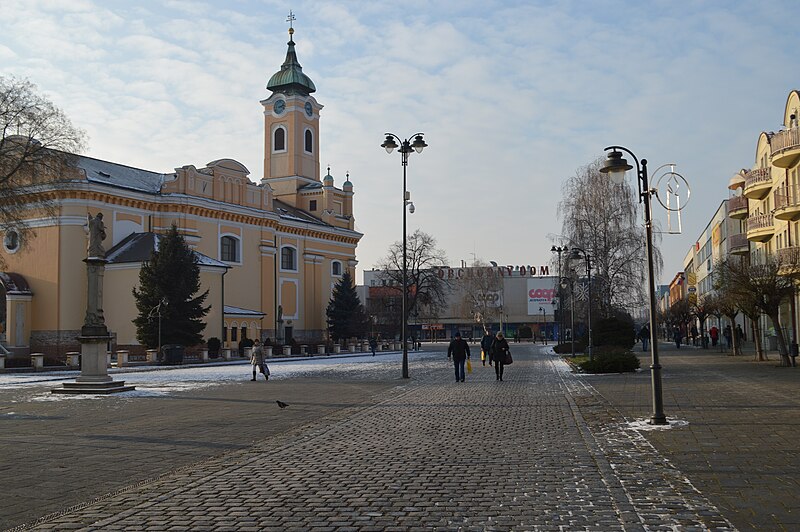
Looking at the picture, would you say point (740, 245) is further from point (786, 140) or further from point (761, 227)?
point (786, 140)

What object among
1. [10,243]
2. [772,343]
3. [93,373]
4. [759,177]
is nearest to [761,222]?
[759,177]

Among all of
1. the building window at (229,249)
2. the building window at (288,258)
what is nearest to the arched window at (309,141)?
the building window at (288,258)

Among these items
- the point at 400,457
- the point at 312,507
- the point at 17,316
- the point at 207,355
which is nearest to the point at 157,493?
the point at 312,507

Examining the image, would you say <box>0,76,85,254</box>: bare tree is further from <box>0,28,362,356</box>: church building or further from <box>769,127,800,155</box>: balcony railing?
<box>769,127,800,155</box>: balcony railing

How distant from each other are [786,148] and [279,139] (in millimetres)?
51570

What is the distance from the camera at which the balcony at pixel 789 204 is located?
1357 inches

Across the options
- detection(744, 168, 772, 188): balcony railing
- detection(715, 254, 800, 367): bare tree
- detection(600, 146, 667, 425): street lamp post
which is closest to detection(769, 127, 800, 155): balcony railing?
detection(744, 168, 772, 188): balcony railing

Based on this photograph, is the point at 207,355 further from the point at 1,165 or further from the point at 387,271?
the point at 387,271

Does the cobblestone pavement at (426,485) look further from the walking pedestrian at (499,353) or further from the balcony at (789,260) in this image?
the balcony at (789,260)

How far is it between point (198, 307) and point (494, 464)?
130 feet

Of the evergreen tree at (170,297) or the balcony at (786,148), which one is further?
the evergreen tree at (170,297)

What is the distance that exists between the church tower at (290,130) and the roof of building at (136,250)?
2486cm

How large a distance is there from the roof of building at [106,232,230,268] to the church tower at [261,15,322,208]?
24864 millimetres

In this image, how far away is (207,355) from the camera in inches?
1844
